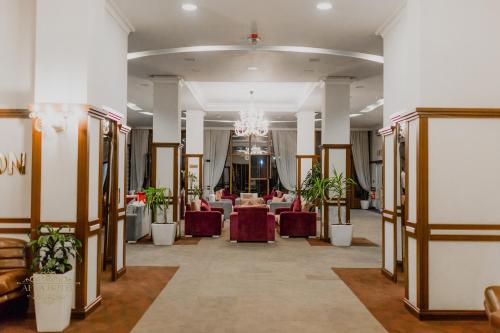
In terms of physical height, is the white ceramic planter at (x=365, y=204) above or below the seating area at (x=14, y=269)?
below

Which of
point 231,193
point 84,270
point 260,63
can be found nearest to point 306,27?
point 260,63

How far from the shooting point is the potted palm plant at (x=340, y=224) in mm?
9117

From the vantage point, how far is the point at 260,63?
872cm

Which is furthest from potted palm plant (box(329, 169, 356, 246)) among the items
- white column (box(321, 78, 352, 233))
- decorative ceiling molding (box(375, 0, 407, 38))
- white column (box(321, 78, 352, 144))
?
decorative ceiling molding (box(375, 0, 407, 38))

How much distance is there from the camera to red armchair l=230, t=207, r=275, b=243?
30.8ft

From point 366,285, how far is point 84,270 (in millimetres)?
3586

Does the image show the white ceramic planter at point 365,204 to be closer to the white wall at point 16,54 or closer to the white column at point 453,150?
the white column at point 453,150

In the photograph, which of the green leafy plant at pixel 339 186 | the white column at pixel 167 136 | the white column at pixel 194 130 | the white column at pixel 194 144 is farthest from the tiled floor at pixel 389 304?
the white column at pixel 194 130

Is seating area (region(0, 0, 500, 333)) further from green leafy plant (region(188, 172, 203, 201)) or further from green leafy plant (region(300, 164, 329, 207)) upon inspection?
green leafy plant (region(188, 172, 203, 201))

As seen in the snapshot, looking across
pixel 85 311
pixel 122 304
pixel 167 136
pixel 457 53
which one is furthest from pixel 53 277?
pixel 167 136

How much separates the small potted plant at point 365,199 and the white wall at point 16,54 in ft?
51.9

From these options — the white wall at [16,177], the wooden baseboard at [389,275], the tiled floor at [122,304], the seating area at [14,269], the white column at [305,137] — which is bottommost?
the tiled floor at [122,304]

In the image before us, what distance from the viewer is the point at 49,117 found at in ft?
14.5

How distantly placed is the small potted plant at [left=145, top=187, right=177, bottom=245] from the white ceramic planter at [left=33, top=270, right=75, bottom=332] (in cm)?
468
